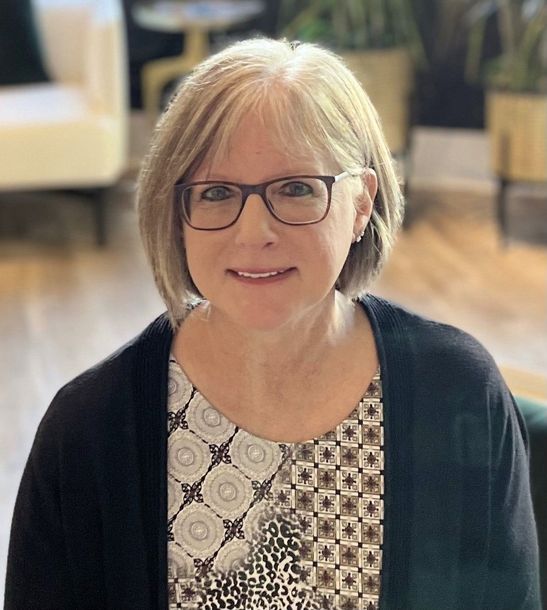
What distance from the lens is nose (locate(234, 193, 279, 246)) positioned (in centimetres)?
100

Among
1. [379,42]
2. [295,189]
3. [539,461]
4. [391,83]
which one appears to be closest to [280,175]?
[295,189]

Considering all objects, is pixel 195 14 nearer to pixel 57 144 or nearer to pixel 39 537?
pixel 57 144

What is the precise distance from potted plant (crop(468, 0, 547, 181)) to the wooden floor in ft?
0.95

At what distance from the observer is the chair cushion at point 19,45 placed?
400cm

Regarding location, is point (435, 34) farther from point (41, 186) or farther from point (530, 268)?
point (41, 186)

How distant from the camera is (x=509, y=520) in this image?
1108 mm

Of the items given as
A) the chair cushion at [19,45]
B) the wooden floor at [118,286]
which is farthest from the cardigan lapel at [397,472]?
the chair cushion at [19,45]

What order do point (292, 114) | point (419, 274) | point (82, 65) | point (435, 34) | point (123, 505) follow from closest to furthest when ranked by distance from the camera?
point (292, 114)
point (123, 505)
point (419, 274)
point (82, 65)
point (435, 34)

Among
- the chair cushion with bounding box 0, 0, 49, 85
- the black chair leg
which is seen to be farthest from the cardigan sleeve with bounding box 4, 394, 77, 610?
the chair cushion with bounding box 0, 0, 49, 85

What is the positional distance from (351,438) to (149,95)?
359 centimetres

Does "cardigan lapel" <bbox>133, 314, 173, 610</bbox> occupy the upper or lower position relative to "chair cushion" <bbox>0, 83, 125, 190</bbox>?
upper

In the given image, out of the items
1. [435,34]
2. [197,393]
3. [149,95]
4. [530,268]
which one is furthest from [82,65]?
[197,393]

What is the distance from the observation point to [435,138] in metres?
4.55

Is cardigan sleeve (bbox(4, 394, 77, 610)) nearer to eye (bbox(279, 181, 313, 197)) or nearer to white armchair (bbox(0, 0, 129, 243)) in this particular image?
eye (bbox(279, 181, 313, 197))
